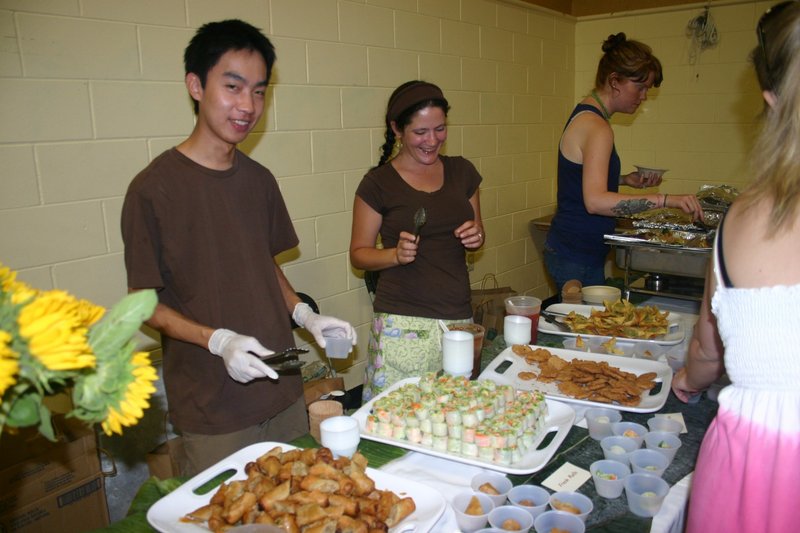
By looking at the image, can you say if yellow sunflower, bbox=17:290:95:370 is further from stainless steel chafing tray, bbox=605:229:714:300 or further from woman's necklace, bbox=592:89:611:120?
woman's necklace, bbox=592:89:611:120

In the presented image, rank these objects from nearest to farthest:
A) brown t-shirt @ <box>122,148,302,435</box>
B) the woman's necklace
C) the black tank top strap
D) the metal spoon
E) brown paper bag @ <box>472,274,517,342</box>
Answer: the black tank top strap, brown t-shirt @ <box>122,148,302,435</box>, the metal spoon, the woman's necklace, brown paper bag @ <box>472,274,517,342</box>

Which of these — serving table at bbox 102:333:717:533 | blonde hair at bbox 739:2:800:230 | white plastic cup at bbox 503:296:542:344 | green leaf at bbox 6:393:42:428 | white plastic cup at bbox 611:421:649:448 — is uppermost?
blonde hair at bbox 739:2:800:230

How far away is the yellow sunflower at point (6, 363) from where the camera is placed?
0.59 meters

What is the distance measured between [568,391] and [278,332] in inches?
34.9

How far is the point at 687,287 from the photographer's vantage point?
3.00 meters

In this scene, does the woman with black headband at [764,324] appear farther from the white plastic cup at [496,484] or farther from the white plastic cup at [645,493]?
the white plastic cup at [496,484]

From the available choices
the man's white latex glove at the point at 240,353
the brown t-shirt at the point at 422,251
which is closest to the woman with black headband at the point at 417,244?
the brown t-shirt at the point at 422,251

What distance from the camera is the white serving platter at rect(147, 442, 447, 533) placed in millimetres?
1125

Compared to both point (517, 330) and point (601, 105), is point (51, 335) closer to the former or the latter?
point (517, 330)

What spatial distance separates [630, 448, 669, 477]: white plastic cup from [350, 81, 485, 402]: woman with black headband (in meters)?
1.07

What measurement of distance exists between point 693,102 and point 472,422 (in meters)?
4.23

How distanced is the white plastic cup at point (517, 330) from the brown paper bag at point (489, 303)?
0.78 metres

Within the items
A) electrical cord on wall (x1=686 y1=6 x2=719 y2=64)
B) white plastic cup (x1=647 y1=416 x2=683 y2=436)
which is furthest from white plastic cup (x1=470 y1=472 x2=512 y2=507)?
Answer: electrical cord on wall (x1=686 y1=6 x2=719 y2=64)

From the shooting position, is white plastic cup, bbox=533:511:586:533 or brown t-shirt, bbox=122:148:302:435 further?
brown t-shirt, bbox=122:148:302:435
